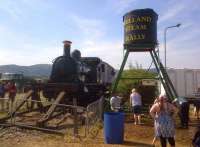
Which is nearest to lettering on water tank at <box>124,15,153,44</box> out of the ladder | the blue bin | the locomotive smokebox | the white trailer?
the locomotive smokebox

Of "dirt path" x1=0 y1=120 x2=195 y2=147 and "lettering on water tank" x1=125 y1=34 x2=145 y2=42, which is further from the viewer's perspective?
"lettering on water tank" x1=125 y1=34 x2=145 y2=42

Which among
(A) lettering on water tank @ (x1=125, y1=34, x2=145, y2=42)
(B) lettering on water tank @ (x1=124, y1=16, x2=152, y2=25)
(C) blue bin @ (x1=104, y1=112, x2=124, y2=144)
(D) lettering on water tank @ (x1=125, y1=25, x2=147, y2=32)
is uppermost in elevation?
(B) lettering on water tank @ (x1=124, y1=16, x2=152, y2=25)

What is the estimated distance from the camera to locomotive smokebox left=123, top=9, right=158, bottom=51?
1914 centimetres

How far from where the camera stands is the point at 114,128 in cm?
1141

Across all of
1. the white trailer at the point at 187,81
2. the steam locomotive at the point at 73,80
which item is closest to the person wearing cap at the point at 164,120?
the steam locomotive at the point at 73,80

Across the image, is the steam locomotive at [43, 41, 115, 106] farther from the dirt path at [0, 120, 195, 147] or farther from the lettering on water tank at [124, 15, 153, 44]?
the dirt path at [0, 120, 195, 147]

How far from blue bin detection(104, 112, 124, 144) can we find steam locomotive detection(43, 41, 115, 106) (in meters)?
7.61

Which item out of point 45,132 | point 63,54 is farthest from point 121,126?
point 63,54

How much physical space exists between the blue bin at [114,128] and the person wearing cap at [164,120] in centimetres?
219

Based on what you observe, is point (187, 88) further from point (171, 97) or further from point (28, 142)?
point (28, 142)

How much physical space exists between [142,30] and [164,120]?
10384 millimetres

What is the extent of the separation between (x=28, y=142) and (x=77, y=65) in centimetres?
975

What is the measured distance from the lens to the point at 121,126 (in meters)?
11.5

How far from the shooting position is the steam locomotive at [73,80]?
64.6ft
